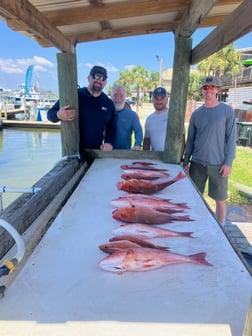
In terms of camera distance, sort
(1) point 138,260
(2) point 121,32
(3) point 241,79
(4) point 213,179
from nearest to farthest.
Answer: (1) point 138,260
(4) point 213,179
(2) point 121,32
(3) point 241,79

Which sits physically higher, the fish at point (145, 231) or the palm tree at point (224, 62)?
the palm tree at point (224, 62)

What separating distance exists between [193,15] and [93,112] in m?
1.65

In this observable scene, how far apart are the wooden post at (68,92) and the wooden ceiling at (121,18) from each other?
15cm

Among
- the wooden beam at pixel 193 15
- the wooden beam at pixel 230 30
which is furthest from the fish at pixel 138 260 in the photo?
the wooden beam at pixel 193 15

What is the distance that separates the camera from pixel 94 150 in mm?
3779

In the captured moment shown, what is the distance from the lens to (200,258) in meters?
1.44

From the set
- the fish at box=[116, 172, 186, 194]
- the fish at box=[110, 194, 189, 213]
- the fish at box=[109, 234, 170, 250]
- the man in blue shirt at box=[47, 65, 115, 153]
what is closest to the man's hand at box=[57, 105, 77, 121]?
the man in blue shirt at box=[47, 65, 115, 153]

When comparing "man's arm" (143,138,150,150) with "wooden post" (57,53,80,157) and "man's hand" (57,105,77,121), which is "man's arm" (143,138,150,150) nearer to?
"wooden post" (57,53,80,157)

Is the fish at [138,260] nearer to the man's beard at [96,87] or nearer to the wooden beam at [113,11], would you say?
the wooden beam at [113,11]

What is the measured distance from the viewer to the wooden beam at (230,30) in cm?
176

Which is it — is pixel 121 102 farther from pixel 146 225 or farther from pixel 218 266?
pixel 218 266

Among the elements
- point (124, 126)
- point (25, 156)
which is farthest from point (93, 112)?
point (25, 156)

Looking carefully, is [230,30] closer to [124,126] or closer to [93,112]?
[93,112]

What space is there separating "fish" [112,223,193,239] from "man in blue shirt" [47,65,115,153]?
6.99 ft
